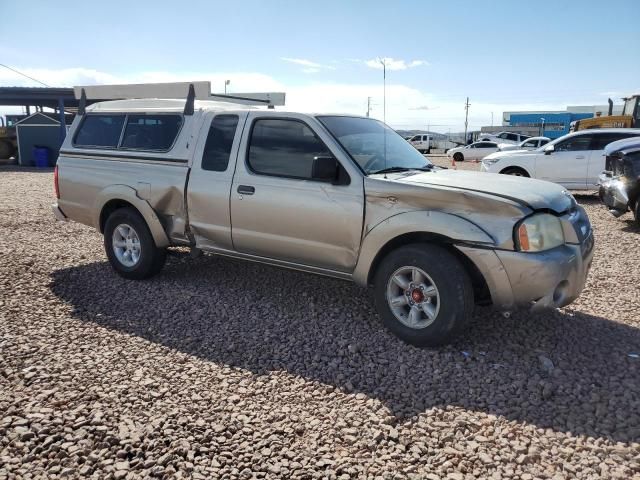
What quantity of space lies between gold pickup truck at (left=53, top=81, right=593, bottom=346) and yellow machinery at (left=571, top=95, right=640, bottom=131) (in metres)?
18.2

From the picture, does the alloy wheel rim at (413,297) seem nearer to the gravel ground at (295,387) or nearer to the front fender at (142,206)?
the gravel ground at (295,387)

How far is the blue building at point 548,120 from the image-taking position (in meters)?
57.5

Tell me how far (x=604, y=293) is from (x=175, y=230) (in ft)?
15.0

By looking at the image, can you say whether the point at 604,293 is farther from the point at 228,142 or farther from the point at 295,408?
the point at 228,142

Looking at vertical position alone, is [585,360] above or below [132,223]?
below

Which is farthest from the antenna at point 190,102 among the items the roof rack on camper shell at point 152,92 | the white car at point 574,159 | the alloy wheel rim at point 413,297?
the white car at point 574,159

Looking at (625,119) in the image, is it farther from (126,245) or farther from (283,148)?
(126,245)

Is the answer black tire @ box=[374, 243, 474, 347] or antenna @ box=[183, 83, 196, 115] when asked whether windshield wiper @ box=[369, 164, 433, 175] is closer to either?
black tire @ box=[374, 243, 474, 347]

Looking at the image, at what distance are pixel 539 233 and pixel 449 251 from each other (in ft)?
2.17

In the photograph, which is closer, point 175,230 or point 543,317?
point 543,317

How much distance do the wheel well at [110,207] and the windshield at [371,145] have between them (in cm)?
260

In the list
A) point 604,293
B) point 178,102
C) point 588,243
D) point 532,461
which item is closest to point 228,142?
point 178,102

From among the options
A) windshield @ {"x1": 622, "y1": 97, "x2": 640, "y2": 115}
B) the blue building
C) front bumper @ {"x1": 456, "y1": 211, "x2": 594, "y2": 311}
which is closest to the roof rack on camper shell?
front bumper @ {"x1": 456, "y1": 211, "x2": 594, "y2": 311}

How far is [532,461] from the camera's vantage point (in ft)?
9.13
